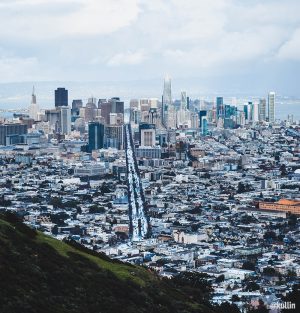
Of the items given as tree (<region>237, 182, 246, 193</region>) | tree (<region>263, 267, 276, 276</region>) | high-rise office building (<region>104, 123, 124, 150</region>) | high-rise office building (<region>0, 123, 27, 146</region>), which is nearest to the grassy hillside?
tree (<region>263, 267, 276, 276</region>)

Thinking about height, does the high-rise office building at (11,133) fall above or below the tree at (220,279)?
above

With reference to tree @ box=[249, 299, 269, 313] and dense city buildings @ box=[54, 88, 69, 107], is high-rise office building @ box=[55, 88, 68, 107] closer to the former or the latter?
dense city buildings @ box=[54, 88, 69, 107]

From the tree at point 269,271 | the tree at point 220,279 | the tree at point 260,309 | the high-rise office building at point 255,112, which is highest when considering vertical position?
the high-rise office building at point 255,112

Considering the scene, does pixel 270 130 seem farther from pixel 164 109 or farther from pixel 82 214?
pixel 82 214

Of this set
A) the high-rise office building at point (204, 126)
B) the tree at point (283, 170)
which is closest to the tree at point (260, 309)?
the tree at point (283, 170)

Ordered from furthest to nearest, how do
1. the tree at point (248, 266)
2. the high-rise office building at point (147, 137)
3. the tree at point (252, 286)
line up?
the high-rise office building at point (147, 137)
the tree at point (248, 266)
the tree at point (252, 286)

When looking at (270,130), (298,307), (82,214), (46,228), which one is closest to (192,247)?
(46,228)

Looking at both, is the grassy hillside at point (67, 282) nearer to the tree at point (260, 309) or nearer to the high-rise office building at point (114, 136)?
the tree at point (260, 309)
